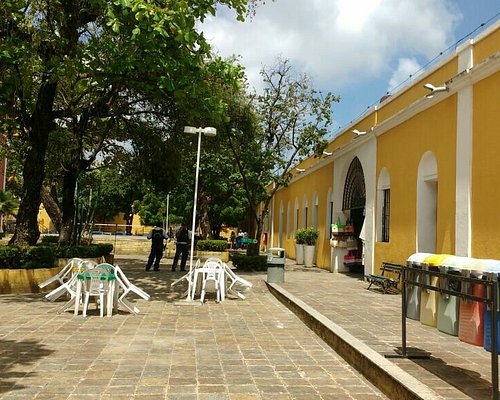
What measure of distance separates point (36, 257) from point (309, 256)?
12089 mm

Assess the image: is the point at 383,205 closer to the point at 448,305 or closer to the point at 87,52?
the point at 87,52

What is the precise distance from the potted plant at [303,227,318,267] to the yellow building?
6.45 feet

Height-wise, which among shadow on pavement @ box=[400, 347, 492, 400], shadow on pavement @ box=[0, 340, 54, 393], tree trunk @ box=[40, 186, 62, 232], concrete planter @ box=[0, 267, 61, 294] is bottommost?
shadow on pavement @ box=[0, 340, 54, 393]

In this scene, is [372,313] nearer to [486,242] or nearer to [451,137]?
[486,242]

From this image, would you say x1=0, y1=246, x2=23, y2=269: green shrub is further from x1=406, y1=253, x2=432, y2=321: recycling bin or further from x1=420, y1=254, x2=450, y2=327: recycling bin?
x1=420, y1=254, x2=450, y2=327: recycling bin

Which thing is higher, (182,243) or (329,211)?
(329,211)

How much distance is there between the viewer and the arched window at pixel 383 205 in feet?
46.4

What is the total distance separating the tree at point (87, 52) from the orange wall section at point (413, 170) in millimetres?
4555

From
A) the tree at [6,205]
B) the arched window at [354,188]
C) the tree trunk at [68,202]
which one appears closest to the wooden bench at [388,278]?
the arched window at [354,188]

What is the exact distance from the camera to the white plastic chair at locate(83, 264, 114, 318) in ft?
27.5

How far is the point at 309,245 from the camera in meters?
21.2

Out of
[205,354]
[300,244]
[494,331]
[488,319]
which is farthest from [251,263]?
[494,331]

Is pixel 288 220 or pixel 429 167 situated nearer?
pixel 429 167

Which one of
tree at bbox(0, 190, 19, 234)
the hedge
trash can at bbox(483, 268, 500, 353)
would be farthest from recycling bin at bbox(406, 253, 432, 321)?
tree at bbox(0, 190, 19, 234)
